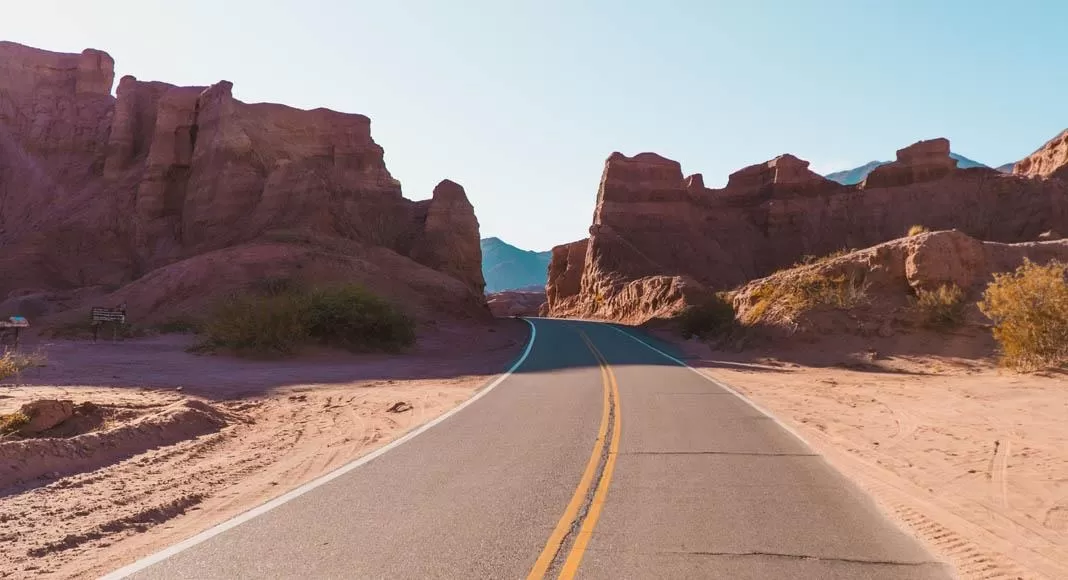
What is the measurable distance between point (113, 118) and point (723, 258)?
55.4 metres

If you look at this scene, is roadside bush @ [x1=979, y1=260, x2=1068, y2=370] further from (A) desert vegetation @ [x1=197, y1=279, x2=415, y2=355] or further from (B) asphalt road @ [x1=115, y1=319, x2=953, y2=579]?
(A) desert vegetation @ [x1=197, y1=279, x2=415, y2=355]

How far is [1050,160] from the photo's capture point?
204 feet

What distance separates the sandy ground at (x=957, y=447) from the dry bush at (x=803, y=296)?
5.35 meters

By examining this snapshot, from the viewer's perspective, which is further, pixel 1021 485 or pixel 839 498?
pixel 1021 485

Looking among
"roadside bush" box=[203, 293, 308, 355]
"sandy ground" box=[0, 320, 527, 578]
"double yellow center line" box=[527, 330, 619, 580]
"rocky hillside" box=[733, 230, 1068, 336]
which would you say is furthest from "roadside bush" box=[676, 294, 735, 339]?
"double yellow center line" box=[527, 330, 619, 580]

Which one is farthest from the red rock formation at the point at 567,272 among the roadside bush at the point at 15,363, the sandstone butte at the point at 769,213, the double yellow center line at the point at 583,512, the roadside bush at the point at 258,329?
the double yellow center line at the point at 583,512

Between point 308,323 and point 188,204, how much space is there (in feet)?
109

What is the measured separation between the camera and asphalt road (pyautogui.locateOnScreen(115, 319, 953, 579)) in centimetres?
474

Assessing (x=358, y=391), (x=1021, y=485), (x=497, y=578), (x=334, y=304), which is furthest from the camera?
(x=334, y=304)

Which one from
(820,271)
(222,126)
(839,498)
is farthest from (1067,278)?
(222,126)

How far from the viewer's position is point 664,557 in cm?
493

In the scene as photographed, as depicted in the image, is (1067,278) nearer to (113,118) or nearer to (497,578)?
(497,578)

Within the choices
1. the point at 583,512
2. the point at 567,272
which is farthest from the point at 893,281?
the point at 567,272

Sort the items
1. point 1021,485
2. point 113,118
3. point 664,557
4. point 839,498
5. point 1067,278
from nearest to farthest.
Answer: point 664,557
point 839,498
point 1021,485
point 1067,278
point 113,118
